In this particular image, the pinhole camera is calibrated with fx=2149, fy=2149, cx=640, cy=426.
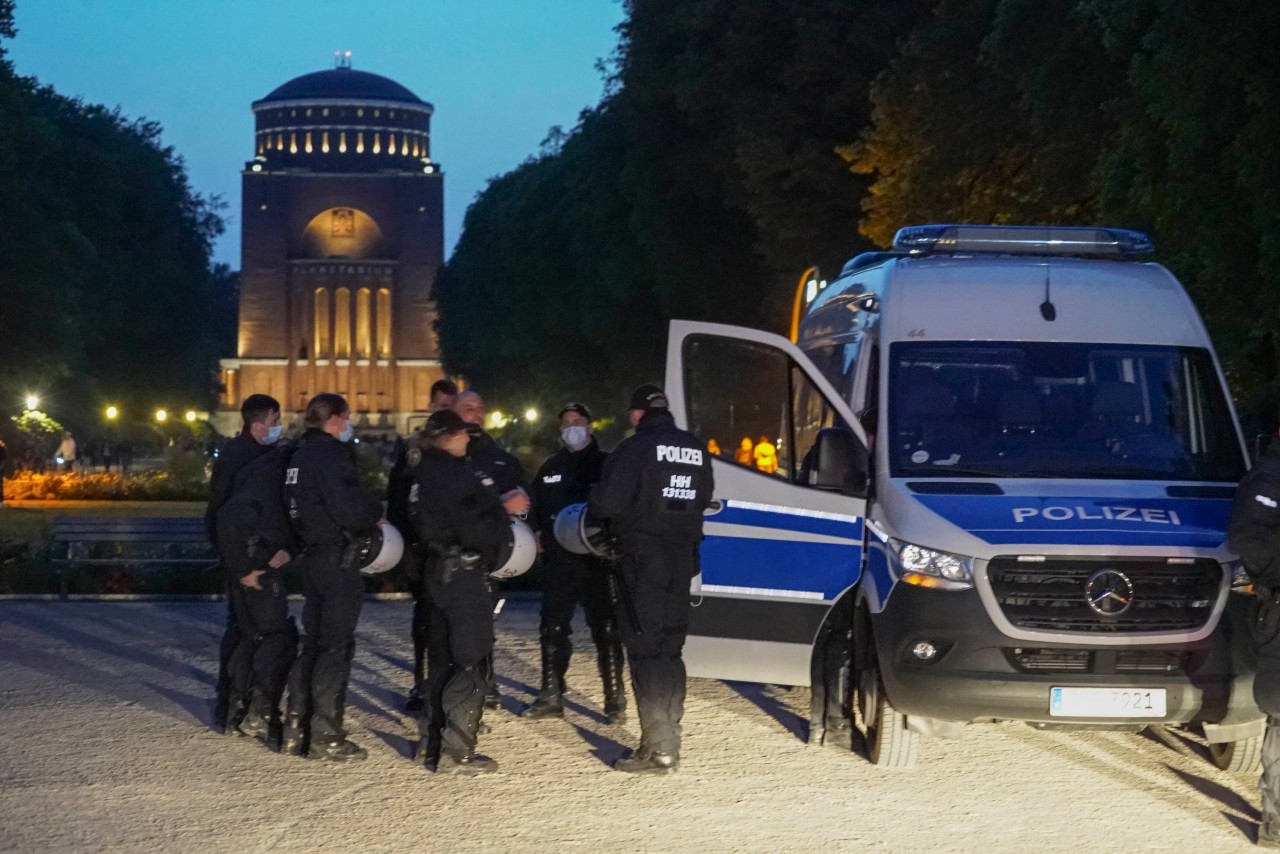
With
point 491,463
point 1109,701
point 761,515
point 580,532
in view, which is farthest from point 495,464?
point 1109,701

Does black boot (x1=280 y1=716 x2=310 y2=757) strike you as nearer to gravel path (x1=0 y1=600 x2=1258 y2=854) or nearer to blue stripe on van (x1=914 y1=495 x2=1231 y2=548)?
gravel path (x1=0 y1=600 x2=1258 y2=854)

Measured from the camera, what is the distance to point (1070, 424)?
10.7 meters

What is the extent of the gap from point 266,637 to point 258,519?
671mm

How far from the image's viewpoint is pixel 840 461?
10258 mm

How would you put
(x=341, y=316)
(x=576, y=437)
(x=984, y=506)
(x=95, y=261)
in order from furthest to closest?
(x=341, y=316), (x=95, y=261), (x=576, y=437), (x=984, y=506)

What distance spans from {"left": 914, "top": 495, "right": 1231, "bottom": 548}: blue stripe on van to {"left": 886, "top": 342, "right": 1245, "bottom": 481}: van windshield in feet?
1.48

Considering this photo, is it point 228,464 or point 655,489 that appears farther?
point 228,464

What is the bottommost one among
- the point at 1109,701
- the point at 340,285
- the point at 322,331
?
the point at 1109,701

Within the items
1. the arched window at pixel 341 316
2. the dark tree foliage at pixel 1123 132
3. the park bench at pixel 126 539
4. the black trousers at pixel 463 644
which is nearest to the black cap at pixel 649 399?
the black trousers at pixel 463 644

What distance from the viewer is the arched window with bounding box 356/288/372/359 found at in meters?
151

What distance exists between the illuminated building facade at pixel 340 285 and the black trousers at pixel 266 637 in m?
138

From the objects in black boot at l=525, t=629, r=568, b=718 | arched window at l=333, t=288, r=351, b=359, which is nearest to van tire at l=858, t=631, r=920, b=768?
black boot at l=525, t=629, r=568, b=718

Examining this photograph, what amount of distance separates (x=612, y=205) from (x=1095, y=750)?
43.3m

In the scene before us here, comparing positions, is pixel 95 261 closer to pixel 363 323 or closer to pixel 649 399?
pixel 649 399
